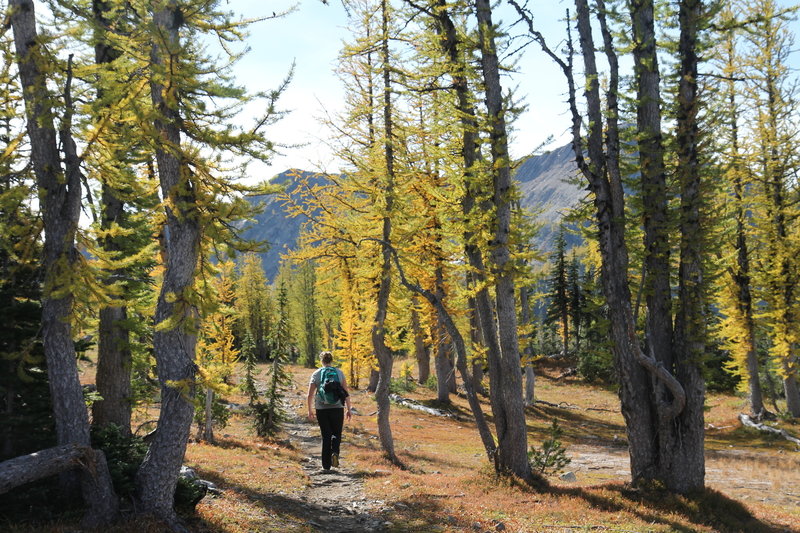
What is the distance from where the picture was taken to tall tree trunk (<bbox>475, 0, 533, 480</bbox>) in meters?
10.1

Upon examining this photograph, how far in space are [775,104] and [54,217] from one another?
27919mm

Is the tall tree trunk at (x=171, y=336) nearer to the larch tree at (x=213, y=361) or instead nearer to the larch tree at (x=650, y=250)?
the larch tree at (x=213, y=361)

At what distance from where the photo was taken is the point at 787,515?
32.5 ft

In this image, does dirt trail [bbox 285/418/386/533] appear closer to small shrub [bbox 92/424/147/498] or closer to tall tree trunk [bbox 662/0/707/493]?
small shrub [bbox 92/424/147/498]

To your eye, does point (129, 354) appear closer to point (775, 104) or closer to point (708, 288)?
point (708, 288)

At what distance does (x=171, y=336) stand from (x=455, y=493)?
643cm

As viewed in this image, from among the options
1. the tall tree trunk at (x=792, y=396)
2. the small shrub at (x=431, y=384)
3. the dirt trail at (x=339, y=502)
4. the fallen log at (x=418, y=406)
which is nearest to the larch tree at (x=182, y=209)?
the dirt trail at (x=339, y=502)

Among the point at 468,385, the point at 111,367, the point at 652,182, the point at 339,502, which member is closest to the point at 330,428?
the point at 339,502

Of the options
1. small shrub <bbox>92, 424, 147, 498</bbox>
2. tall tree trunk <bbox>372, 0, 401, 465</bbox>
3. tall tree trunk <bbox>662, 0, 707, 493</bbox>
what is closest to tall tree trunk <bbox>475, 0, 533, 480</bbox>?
tall tree trunk <bbox>662, 0, 707, 493</bbox>

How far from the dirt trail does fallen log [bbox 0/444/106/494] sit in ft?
10.7

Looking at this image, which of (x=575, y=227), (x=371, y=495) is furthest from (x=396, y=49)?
(x=371, y=495)

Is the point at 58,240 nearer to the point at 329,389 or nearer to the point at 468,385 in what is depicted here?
the point at 329,389

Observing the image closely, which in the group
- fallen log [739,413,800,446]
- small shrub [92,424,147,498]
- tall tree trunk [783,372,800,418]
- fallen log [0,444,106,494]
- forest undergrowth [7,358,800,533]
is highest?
fallen log [0,444,106,494]

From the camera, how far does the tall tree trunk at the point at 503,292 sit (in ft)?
33.3
